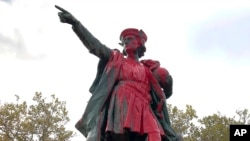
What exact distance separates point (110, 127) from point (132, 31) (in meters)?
1.42

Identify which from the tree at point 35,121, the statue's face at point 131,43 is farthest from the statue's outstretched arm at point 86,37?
the tree at point 35,121

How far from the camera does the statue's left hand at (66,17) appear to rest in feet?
19.5

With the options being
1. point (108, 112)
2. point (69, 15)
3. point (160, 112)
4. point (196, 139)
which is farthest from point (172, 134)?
point (196, 139)

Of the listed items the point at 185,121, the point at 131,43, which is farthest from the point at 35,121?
the point at 131,43

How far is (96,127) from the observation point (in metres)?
5.84

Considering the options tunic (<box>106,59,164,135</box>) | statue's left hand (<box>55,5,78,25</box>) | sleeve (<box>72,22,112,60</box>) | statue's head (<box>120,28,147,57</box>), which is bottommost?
tunic (<box>106,59,164,135</box>)

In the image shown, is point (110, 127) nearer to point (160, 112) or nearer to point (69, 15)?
point (160, 112)

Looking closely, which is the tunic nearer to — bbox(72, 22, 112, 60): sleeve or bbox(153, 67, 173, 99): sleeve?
bbox(153, 67, 173, 99): sleeve

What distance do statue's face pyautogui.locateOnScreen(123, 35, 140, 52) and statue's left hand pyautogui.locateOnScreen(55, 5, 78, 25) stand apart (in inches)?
32.8

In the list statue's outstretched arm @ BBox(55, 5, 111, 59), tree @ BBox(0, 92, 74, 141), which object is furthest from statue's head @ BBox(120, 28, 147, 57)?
tree @ BBox(0, 92, 74, 141)

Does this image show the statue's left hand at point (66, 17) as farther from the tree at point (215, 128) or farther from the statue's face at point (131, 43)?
the tree at point (215, 128)

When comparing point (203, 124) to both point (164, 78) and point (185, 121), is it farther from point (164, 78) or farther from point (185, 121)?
point (164, 78)

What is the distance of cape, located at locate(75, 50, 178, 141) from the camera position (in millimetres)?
5898

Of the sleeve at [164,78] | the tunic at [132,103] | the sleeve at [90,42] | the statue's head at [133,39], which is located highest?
the statue's head at [133,39]
